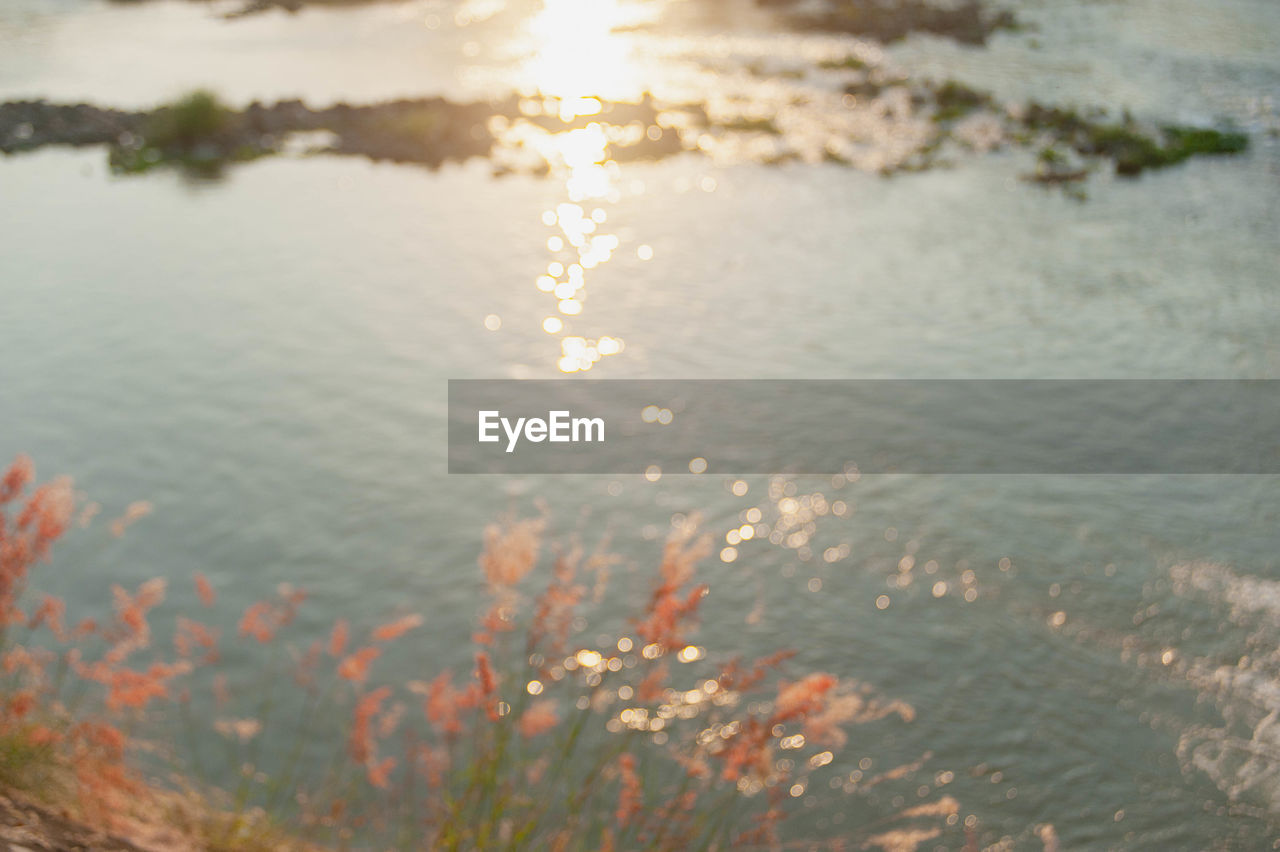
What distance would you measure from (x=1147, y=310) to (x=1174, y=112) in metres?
10.1

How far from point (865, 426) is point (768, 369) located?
5.15 feet

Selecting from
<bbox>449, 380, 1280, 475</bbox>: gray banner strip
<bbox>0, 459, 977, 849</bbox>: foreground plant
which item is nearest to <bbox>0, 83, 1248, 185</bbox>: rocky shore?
<bbox>449, 380, 1280, 475</bbox>: gray banner strip

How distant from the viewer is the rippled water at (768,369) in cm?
733

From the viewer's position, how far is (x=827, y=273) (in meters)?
14.4

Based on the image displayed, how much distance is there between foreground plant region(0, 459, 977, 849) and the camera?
13.0ft

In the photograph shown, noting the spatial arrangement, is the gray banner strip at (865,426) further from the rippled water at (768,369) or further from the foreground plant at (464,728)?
the foreground plant at (464,728)

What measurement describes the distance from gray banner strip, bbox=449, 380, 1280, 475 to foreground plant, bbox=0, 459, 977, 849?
184 centimetres

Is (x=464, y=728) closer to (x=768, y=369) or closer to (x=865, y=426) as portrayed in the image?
(x=865, y=426)

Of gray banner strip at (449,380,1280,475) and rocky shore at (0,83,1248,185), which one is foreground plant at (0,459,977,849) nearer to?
gray banner strip at (449,380,1280,475)

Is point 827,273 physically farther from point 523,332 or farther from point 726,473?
point 726,473

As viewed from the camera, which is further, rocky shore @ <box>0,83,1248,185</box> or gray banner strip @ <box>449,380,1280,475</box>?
rocky shore @ <box>0,83,1248,185</box>

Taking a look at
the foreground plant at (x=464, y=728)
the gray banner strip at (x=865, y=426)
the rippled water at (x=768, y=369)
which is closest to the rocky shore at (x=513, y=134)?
the rippled water at (x=768, y=369)

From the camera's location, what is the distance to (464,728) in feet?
22.0

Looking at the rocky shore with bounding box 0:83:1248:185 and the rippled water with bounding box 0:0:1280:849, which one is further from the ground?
the rocky shore with bounding box 0:83:1248:185
